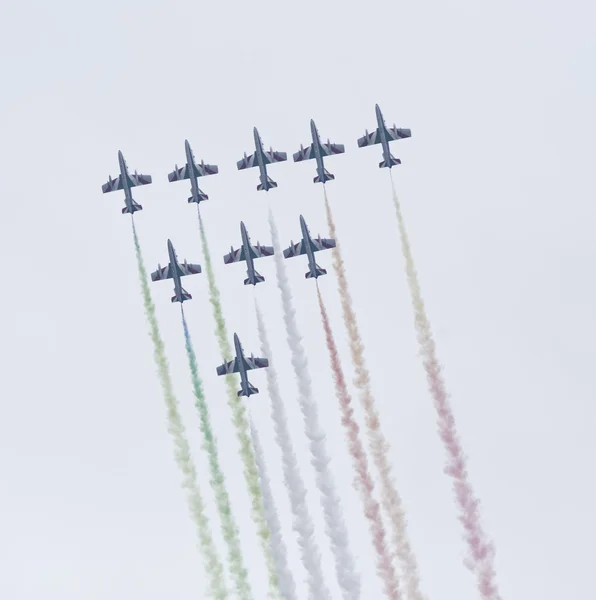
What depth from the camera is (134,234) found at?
165750mm

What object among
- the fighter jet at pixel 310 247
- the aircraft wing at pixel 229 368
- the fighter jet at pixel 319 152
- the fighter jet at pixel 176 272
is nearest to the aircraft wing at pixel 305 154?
the fighter jet at pixel 319 152

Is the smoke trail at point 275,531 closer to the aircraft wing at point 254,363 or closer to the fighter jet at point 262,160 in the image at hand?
the aircraft wing at point 254,363

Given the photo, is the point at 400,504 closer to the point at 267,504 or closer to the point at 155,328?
the point at 267,504

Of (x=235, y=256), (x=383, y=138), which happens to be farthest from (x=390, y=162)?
(x=235, y=256)

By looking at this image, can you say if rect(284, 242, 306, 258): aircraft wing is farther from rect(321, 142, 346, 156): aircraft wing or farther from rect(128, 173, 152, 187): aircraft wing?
rect(128, 173, 152, 187): aircraft wing

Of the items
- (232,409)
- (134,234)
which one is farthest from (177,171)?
(232,409)

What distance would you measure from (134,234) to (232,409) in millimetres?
18049

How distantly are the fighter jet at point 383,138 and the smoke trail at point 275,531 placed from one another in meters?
25.5

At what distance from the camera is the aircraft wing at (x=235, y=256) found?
16338cm

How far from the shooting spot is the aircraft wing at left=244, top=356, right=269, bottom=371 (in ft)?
520

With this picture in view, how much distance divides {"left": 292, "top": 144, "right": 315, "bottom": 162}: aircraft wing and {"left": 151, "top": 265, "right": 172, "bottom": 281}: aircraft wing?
14429mm

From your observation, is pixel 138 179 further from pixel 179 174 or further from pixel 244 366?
pixel 244 366

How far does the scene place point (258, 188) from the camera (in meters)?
165

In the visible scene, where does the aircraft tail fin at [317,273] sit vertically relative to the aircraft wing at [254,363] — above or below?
above
